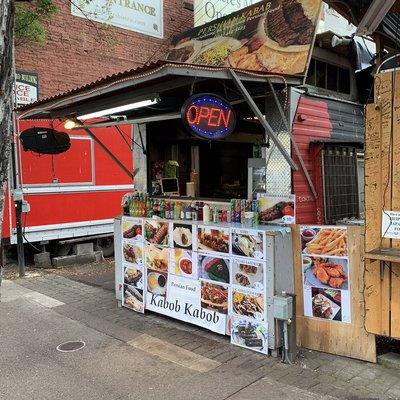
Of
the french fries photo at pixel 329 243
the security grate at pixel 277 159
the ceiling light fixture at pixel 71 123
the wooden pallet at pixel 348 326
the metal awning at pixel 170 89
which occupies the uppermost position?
the metal awning at pixel 170 89

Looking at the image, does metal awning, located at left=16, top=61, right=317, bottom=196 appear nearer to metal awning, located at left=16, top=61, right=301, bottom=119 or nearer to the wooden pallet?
metal awning, located at left=16, top=61, right=301, bottom=119

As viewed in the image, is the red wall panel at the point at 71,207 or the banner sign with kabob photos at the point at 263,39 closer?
the banner sign with kabob photos at the point at 263,39

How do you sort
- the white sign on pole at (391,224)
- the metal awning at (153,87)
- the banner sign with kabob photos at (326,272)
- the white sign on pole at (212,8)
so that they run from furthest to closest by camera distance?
1. the white sign on pole at (212,8)
2. the banner sign with kabob photos at (326,272)
3. the metal awning at (153,87)
4. the white sign on pole at (391,224)

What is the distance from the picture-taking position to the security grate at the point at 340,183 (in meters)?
6.28

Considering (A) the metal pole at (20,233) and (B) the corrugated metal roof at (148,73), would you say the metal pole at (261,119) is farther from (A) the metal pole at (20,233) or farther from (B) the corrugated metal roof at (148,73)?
(A) the metal pole at (20,233)

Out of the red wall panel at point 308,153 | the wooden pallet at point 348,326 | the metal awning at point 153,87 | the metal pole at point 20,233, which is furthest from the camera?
the metal pole at point 20,233

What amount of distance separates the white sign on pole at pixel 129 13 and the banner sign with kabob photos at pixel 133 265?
26.7ft

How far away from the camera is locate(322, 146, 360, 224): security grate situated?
6277 millimetres

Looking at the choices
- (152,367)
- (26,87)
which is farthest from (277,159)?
(26,87)

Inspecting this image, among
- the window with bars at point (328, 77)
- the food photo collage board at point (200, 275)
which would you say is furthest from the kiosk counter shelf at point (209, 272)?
the window with bars at point (328, 77)

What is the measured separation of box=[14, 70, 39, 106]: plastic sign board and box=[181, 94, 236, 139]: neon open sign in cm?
785

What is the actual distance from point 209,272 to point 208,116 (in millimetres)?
1966

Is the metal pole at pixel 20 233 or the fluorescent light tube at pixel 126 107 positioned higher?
the fluorescent light tube at pixel 126 107

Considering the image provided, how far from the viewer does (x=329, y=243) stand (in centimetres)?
502
